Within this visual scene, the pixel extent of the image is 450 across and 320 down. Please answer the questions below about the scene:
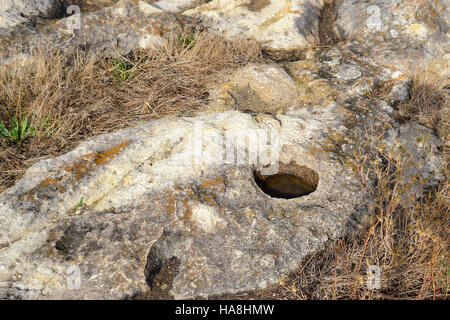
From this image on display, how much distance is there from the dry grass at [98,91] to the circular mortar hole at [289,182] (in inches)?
49.3

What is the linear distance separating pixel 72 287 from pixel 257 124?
204 cm

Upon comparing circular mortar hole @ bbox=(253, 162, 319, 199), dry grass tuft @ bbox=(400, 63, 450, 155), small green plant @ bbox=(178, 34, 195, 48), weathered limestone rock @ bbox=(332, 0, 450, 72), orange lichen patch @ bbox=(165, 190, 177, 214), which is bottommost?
circular mortar hole @ bbox=(253, 162, 319, 199)

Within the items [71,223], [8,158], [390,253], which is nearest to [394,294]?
[390,253]

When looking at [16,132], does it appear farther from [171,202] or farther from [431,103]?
[431,103]

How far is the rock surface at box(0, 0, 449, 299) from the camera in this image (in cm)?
268

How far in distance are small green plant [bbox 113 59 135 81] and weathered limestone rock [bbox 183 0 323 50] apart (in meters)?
1.34

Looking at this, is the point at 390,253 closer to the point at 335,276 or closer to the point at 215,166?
the point at 335,276

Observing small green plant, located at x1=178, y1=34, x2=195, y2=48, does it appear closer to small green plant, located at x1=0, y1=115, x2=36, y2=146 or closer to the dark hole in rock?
small green plant, located at x1=0, y1=115, x2=36, y2=146

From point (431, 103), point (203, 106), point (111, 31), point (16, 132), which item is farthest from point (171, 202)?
point (431, 103)

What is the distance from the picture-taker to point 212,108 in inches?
167

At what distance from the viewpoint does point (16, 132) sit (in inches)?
151

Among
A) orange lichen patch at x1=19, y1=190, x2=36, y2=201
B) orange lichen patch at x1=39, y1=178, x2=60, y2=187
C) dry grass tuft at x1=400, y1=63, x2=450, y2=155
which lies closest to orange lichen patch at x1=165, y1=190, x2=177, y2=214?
orange lichen patch at x1=39, y1=178, x2=60, y2=187

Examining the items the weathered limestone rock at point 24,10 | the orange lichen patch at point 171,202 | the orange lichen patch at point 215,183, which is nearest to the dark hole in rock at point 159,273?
the orange lichen patch at point 171,202

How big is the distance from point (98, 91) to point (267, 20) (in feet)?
8.23
